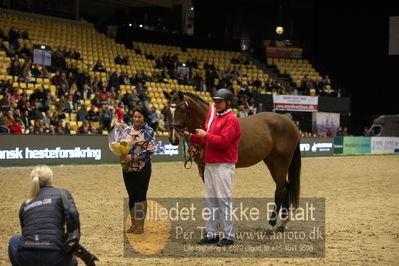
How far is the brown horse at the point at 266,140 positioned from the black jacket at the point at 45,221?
285cm

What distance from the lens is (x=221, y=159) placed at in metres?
6.76

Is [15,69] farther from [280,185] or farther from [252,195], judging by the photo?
[280,185]

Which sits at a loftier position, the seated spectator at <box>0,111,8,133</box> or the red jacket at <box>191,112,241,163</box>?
the red jacket at <box>191,112,241,163</box>

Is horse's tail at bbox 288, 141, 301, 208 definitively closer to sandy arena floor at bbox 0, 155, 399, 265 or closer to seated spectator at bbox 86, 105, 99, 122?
sandy arena floor at bbox 0, 155, 399, 265

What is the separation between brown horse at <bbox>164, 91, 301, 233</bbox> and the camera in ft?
24.3

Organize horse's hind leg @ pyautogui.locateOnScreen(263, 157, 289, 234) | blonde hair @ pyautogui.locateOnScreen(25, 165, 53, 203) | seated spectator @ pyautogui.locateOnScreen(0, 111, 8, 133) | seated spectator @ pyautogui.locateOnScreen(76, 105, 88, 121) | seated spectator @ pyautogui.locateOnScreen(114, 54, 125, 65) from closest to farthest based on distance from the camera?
blonde hair @ pyautogui.locateOnScreen(25, 165, 53, 203) < horse's hind leg @ pyautogui.locateOnScreen(263, 157, 289, 234) < seated spectator @ pyautogui.locateOnScreen(0, 111, 8, 133) < seated spectator @ pyautogui.locateOnScreen(76, 105, 88, 121) < seated spectator @ pyautogui.locateOnScreen(114, 54, 125, 65)

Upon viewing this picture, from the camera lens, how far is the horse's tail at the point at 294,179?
28.3ft

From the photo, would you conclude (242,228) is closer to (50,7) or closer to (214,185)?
(214,185)

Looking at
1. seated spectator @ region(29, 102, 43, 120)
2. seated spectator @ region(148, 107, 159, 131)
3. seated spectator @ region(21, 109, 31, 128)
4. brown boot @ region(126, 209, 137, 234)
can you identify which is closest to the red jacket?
brown boot @ region(126, 209, 137, 234)

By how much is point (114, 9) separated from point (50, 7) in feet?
20.7

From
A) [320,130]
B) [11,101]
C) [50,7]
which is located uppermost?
[50,7]

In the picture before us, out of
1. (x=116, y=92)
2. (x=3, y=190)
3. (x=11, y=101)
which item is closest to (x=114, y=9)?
(x=116, y=92)

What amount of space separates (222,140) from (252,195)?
5.73 m

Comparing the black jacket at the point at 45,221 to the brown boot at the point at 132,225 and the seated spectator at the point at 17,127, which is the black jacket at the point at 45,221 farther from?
the seated spectator at the point at 17,127
